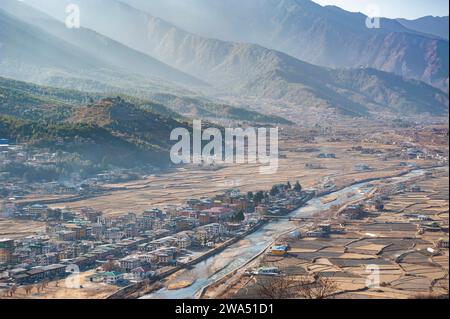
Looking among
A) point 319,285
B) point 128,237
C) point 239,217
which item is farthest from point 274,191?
point 319,285

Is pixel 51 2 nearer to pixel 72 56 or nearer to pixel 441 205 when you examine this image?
pixel 72 56

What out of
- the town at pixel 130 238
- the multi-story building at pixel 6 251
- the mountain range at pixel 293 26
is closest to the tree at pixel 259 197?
the town at pixel 130 238

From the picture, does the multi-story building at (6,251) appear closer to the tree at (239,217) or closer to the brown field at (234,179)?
the brown field at (234,179)

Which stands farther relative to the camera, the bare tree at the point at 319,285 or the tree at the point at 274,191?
the tree at the point at 274,191

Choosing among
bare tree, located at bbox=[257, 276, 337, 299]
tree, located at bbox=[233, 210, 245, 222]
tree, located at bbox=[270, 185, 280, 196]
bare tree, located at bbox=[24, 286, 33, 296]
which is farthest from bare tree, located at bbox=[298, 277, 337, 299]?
tree, located at bbox=[270, 185, 280, 196]

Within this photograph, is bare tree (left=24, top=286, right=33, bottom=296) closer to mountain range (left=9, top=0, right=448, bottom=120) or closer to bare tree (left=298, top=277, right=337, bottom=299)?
bare tree (left=298, top=277, right=337, bottom=299)

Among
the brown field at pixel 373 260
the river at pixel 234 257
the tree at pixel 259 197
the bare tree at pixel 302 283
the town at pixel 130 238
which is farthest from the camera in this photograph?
the tree at pixel 259 197
